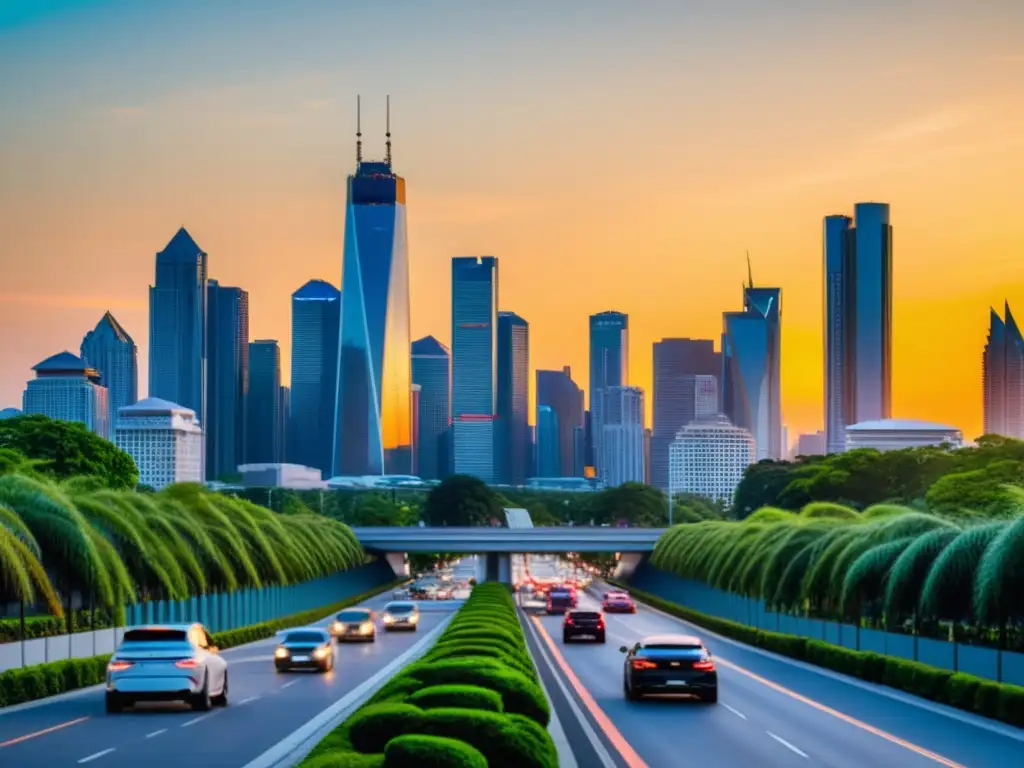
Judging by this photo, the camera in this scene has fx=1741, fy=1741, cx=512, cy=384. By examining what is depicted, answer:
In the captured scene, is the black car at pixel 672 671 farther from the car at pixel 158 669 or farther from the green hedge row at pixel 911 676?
the car at pixel 158 669

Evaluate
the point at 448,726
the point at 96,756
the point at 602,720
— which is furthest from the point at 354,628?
the point at 448,726

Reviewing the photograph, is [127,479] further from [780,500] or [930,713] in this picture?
[930,713]

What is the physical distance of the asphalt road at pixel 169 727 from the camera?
2422 centimetres

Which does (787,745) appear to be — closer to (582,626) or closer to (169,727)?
(169,727)

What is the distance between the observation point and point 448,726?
1816cm

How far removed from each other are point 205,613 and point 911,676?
3072 centimetres

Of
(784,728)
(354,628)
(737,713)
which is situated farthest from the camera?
(354,628)

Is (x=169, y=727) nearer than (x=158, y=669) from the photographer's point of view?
Yes

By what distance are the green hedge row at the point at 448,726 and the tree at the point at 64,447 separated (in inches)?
3876

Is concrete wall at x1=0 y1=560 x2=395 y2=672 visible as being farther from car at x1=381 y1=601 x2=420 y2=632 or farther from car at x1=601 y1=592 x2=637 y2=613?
car at x1=601 y1=592 x2=637 y2=613

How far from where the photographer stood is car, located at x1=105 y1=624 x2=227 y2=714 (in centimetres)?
3198

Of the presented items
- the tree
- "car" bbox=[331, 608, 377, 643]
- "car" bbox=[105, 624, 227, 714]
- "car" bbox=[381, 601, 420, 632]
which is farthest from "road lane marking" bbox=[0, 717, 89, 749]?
the tree

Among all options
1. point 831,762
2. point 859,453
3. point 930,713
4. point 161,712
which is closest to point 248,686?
point 161,712

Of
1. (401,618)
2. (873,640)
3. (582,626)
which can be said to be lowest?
(401,618)
